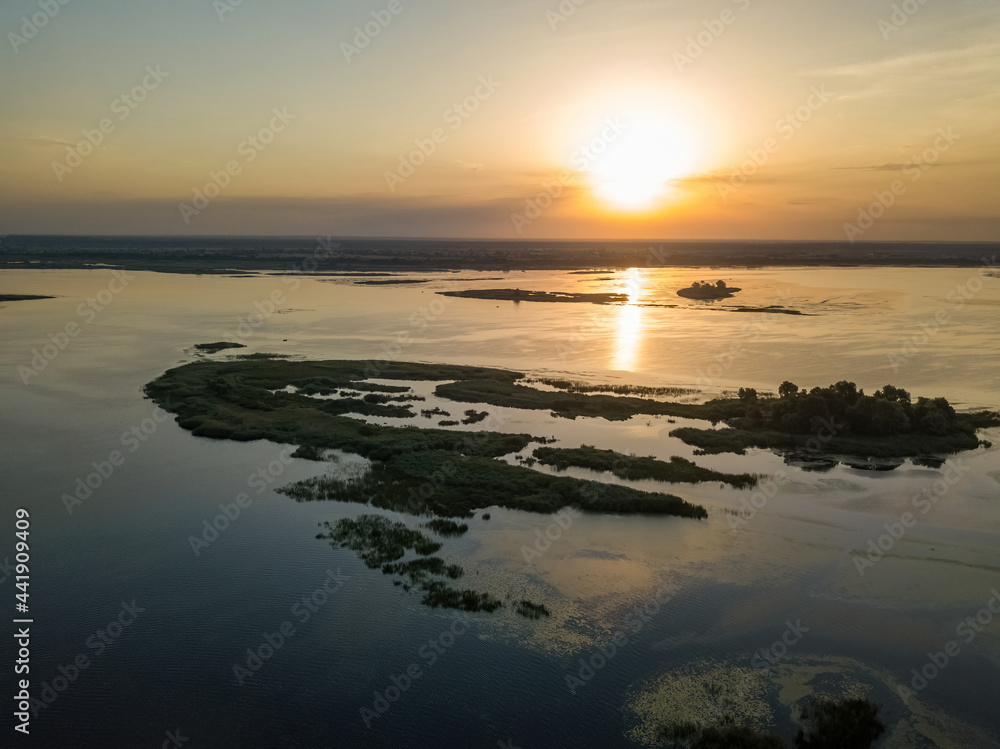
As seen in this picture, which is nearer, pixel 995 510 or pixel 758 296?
pixel 995 510

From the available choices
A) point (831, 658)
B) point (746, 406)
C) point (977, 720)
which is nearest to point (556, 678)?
point (831, 658)

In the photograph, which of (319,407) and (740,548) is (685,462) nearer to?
(740,548)

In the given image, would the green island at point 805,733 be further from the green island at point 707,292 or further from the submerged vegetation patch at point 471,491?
the green island at point 707,292

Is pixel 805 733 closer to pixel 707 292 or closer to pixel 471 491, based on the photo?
pixel 471 491

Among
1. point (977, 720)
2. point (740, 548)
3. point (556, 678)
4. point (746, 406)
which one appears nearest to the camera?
point (977, 720)

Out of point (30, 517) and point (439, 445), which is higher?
point (439, 445)

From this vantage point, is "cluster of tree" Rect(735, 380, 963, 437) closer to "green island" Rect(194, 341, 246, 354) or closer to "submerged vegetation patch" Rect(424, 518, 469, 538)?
"submerged vegetation patch" Rect(424, 518, 469, 538)

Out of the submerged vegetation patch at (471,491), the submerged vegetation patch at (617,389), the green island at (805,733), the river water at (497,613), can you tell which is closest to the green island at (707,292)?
the submerged vegetation patch at (617,389)
